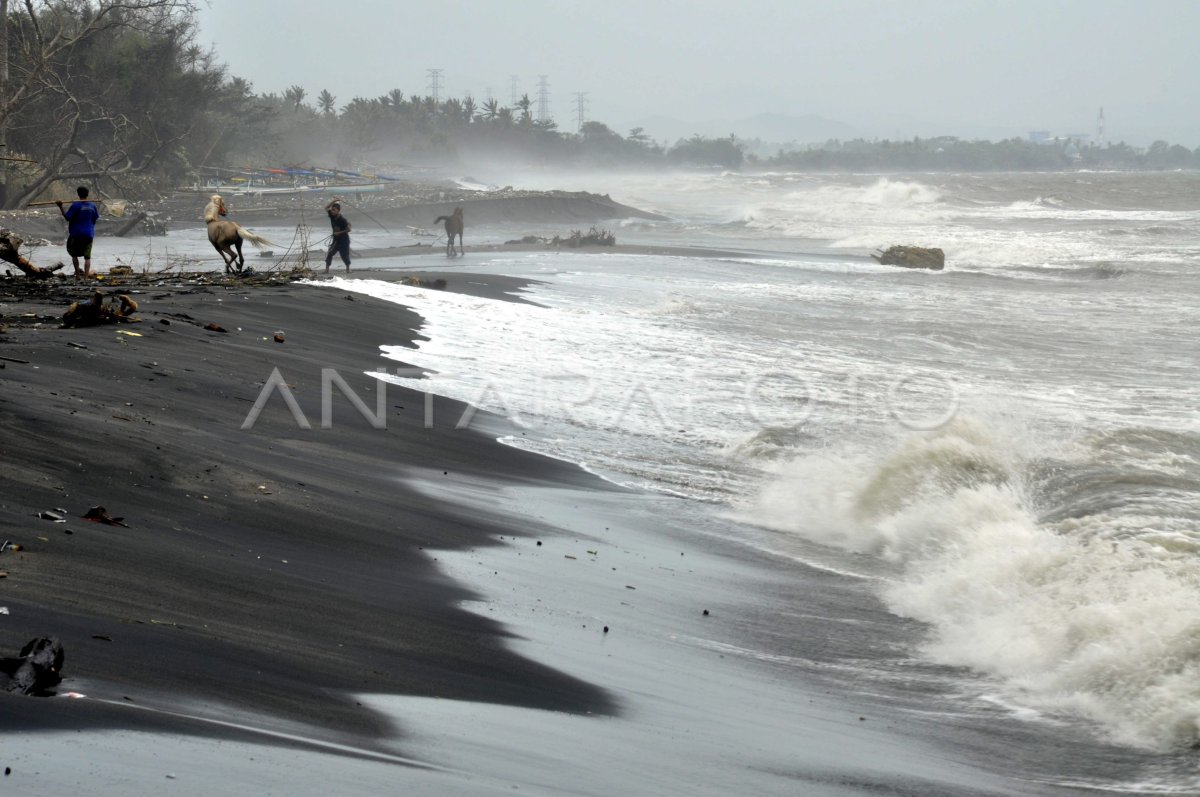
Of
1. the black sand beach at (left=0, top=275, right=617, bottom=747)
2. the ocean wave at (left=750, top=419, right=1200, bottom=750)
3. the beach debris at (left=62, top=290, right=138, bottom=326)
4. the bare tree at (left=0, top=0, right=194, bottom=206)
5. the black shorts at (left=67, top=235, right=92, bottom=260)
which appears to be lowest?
the ocean wave at (left=750, top=419, right=1200, bottom=750)

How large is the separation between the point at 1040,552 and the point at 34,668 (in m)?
5.66

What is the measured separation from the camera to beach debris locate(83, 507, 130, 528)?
581 centimetres

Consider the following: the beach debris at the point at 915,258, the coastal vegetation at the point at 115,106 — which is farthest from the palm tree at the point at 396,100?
the beach debris at the point at 915,258

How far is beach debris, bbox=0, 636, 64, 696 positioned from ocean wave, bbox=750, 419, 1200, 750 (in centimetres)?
403

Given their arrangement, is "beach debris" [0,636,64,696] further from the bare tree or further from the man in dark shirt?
the bare tree

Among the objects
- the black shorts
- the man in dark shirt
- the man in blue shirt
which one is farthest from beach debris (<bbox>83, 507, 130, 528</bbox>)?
the man in dark shirt

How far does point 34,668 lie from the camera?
12.5 ft

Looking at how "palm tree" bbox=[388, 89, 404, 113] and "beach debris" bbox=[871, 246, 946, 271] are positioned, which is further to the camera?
"palm tree" bbox=[388, 89, 404, 113]

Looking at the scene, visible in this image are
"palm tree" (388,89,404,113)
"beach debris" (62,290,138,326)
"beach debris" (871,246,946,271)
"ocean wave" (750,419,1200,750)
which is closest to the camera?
"ocean wave" (750,419,1200,750)

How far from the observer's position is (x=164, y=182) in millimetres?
54844

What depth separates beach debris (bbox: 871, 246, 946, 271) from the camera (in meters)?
36.7

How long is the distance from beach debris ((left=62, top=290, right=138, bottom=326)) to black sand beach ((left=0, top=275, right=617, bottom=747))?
21 cm

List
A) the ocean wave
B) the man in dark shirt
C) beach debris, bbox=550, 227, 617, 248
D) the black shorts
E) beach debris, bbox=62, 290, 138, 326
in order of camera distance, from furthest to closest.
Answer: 1. beach debris, bbox=550, 227, 617, 248
2. the man in dark shirt
3. the black shorts
4. beach debris, bbox=62, 290, 138, 326
5. the ocean wave

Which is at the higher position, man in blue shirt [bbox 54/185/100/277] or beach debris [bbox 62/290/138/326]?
man in blue shirt [bbox 54/185/100/277]
